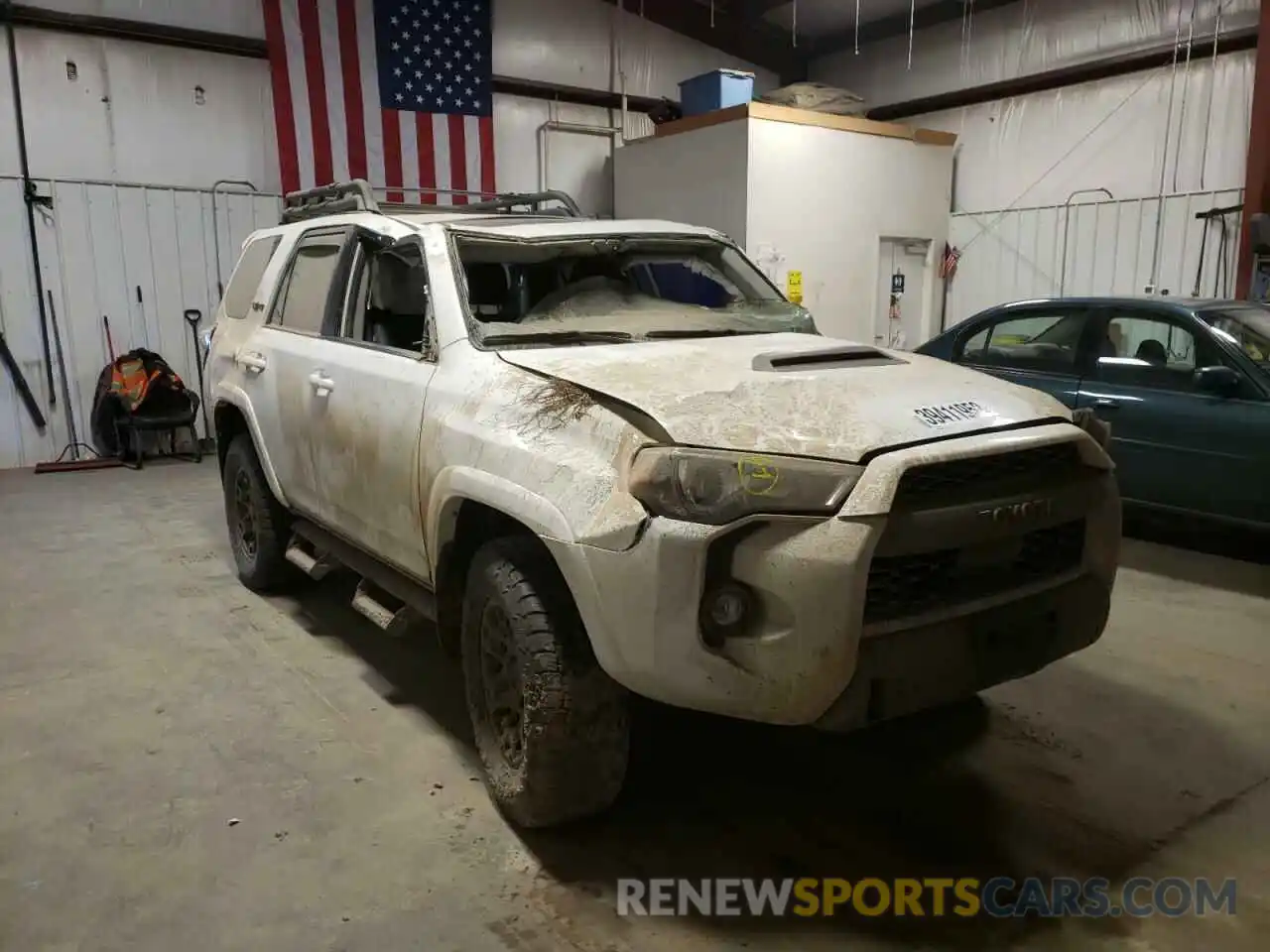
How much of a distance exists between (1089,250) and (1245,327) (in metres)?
4.06

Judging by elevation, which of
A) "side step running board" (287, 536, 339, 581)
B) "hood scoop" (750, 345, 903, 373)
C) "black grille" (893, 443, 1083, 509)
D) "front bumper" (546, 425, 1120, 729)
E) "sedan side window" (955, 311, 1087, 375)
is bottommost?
"side step running board" (287, 536, 339, 581)

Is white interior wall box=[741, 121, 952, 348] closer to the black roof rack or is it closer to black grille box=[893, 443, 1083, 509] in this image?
the black roof rack

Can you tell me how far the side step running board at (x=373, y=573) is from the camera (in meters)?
3.02

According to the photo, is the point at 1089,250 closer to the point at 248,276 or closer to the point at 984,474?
the point at 248,276

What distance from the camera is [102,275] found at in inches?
333

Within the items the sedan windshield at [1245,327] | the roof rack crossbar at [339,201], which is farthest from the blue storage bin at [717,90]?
the sedan windshield at [1245,327]

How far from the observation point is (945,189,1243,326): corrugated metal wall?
800cm

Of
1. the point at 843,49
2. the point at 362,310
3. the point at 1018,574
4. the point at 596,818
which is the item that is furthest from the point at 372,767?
the point at 843,49

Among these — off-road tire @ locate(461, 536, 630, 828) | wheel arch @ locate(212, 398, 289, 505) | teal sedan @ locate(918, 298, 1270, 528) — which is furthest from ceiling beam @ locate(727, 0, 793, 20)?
off-road tire @ locate(461, 536, 630, 828)

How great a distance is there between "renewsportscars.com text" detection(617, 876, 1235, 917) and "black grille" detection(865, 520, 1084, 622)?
74 cm

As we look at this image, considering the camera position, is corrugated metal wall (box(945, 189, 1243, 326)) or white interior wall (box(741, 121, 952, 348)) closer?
corrugated metal wall (box(945, 189, 1243, 326))

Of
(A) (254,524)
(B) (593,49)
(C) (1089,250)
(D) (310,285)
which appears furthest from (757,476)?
(B) (593,49)

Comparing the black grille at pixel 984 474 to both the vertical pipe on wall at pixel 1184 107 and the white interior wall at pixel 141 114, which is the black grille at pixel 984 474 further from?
the white interior wall at pixel 141 114

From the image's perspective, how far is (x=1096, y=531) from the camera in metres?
2.53
